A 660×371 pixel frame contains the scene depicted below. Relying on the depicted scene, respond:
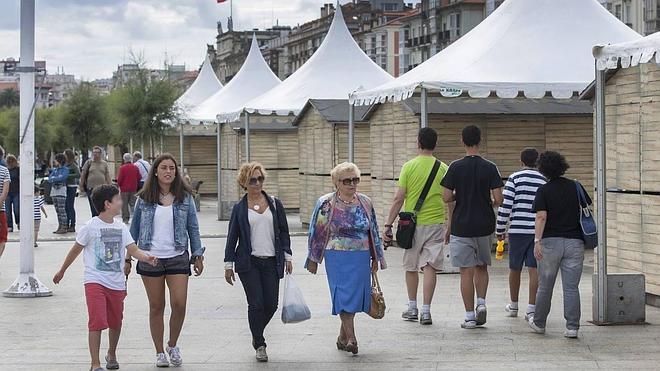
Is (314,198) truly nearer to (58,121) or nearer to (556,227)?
(556,227)

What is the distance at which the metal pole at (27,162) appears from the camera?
1503 cm

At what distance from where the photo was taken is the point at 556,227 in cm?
1112

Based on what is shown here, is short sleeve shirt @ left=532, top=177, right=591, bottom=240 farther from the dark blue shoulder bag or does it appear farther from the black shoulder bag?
the black shoulder bag

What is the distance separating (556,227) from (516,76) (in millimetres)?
7268

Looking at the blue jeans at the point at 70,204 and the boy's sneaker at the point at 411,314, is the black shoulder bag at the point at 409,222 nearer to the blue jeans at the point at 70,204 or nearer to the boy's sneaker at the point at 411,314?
the boy's sneaker at the point at 411,314

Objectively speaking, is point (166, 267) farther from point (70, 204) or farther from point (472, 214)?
point (70, 204)

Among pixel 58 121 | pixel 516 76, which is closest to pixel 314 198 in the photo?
pixel 516 76

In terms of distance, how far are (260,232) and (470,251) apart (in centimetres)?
228

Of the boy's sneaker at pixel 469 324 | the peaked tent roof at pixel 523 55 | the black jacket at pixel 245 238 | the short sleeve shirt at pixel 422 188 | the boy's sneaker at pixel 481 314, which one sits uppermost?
the peaked tent roof at pixel 523 55

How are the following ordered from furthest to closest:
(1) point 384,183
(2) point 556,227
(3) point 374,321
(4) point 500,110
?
1. (1) point 384,183
2. (4) point 500,110
3. (3) point 374,321
4. (2) point 556,227

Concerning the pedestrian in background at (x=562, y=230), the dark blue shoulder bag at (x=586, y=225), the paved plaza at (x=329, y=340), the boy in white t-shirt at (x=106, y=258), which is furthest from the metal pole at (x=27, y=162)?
the dark blue shoulder bag at (x=586, y=225)

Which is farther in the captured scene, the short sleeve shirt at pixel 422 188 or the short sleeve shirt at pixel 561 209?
the short sleeve shirt at pixel 422 188

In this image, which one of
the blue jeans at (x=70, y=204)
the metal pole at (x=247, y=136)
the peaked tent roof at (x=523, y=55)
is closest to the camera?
the peaked tent roof at (x=523, y=55)

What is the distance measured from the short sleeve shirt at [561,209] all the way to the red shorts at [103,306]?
142 inches
